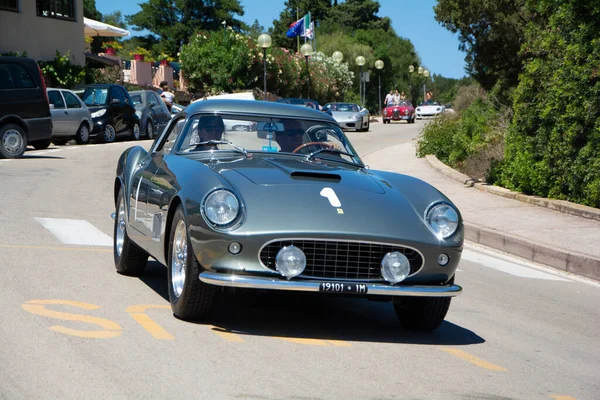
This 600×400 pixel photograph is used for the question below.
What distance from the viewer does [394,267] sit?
20.4ft

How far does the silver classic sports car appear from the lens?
6.03 m

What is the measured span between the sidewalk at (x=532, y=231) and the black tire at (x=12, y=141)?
895 centimetres

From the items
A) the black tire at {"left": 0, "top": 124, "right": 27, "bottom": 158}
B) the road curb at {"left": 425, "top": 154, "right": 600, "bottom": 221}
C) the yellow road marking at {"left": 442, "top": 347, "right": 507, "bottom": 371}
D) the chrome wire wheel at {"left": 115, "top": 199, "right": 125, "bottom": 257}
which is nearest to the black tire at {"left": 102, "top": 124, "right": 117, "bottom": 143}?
the black tire at {"left": 0, "top": 124, "right": 27, "bottom": 158}

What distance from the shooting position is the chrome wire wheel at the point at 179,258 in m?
6.45

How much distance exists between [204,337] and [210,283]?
367 millimetres

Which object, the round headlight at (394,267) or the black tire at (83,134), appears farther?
the black tire at (83,134)

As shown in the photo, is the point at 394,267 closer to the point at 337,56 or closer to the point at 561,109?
the point at 561,109

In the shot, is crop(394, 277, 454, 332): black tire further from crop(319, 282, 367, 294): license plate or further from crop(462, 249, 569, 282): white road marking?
crop(462, 249, 569, 282): white road marking

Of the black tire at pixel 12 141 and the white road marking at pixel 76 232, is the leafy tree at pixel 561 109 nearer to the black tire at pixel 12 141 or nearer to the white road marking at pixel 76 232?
the white road marking at pixel 76 232

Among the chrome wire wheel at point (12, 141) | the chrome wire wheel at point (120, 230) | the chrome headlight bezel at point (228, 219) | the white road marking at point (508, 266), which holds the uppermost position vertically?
the chrome headlight bezel at point (228, 219)

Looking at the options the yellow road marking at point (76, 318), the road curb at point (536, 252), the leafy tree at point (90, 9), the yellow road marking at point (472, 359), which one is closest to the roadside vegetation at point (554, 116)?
the road curb at point (536, 252)

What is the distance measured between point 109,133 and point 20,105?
7866mm

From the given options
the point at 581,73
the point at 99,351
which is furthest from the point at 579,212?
the point at 99,351

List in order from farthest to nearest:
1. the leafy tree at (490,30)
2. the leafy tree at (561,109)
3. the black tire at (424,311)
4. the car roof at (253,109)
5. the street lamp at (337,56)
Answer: the street lamp at (337,56) < the leafy tree at (490,30) < the leafy tree at (561,109) < the car roof at (253,109) < the black tire at (424,311)
